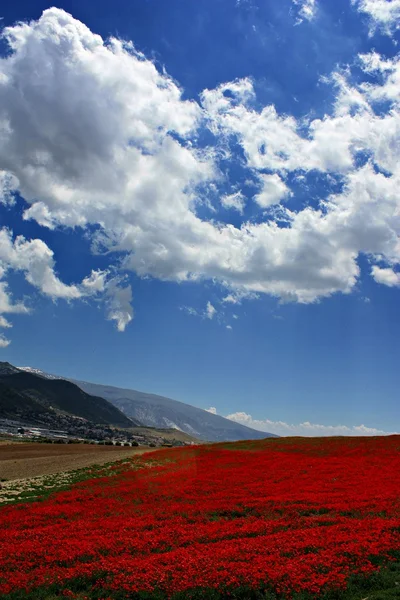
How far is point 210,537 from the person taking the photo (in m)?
21.4

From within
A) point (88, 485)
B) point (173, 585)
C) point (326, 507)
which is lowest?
point (88, 485)

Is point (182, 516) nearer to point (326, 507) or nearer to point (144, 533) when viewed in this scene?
point (144, 533)

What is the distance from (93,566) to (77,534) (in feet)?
19.6

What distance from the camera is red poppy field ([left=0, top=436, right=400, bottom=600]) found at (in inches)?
623

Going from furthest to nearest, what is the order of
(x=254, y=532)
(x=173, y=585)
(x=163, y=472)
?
A: (x=163, y=472) < (x=254, y=532) < (x=173, y=585)

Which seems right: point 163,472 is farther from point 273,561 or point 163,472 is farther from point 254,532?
point 273,561

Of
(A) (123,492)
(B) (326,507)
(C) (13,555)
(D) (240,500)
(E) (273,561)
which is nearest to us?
(E) (273,561)

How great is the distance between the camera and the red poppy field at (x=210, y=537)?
623 inches

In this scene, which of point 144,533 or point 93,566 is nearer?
point 93,566

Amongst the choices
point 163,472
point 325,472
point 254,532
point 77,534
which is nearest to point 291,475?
point 325,472

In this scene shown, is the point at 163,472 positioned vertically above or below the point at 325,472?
below

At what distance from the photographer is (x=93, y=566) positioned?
17812 millimetres

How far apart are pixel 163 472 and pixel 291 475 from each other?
16.2 meters

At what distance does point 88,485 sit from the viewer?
40.0m
